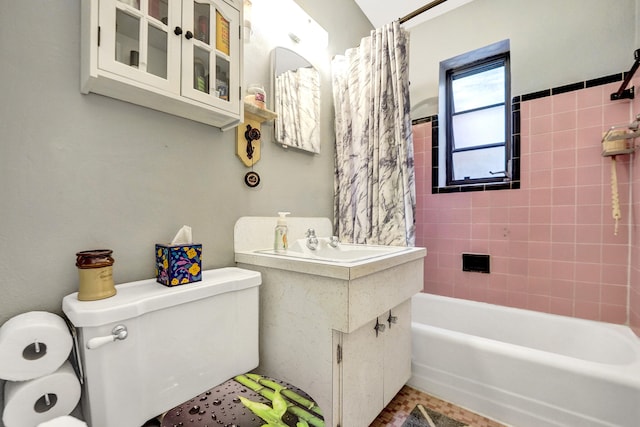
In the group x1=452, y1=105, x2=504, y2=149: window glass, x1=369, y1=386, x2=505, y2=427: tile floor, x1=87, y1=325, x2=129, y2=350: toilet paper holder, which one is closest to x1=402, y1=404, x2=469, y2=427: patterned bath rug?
x1=369, y1=386, x2=505, y2=427: tile floor

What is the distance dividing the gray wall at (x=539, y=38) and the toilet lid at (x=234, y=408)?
2.20 meters

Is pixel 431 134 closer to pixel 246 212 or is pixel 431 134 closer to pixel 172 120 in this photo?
pixel 246 212

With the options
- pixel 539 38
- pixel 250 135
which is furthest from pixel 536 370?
pixel 539 38

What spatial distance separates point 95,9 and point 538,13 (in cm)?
245

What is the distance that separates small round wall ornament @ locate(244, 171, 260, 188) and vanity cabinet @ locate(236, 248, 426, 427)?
0.35m

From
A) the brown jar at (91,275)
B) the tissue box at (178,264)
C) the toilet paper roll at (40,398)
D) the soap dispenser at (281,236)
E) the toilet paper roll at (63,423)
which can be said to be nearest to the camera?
the toilet paper roll at (63,423)

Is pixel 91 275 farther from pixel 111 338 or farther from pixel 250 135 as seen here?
pixel 250 135

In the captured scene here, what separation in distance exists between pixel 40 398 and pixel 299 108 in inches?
60.1

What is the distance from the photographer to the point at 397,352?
127cm

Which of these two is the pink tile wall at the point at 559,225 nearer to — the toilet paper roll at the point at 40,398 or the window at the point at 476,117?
the window at the point at 476,117

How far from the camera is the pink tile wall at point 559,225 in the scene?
4.99 ft

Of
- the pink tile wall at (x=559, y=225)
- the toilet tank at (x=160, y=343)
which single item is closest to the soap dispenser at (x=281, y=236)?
the toilet tank at (x=160, y=343)

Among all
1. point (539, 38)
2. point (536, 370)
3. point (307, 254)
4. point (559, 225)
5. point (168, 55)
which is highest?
point (539, 38)

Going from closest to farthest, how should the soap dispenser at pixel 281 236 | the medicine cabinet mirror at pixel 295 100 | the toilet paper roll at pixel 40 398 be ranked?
the toilet paper roll at pixel 40 398
the soap dispenser at pixel 281 236
the medicine cabinet mirror at pixel 295 100
